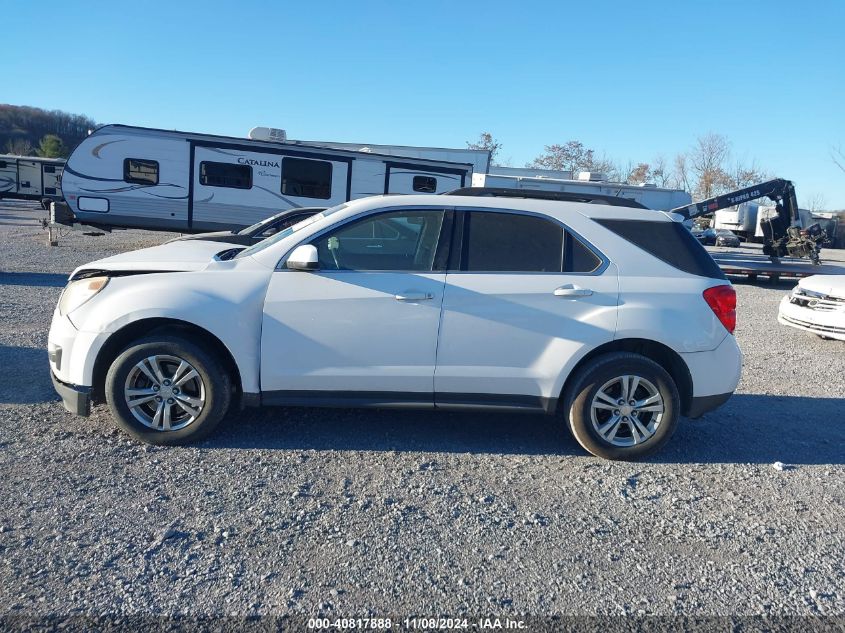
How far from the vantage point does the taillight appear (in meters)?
4.44

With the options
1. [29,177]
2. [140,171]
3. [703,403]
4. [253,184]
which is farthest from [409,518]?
[29,177]

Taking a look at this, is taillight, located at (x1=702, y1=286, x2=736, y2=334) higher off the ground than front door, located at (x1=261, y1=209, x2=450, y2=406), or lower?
higher

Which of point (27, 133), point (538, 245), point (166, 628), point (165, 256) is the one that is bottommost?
point (166, 628)

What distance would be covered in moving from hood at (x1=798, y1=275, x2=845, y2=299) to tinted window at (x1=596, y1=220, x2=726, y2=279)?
217 inches

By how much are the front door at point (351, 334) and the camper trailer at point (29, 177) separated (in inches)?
1397

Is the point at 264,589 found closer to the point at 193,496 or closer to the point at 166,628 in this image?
the point at 166,628

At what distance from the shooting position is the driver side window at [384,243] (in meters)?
4.45

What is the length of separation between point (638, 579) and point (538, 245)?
7.50 feet

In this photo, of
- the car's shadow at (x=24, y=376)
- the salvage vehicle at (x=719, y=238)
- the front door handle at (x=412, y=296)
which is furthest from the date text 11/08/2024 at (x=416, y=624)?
the salvage vehicle at (x=719, y=238)

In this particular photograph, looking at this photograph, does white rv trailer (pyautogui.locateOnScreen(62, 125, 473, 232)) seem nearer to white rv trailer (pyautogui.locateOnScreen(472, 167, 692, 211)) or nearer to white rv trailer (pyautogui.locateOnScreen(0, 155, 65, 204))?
white rv trailer (pyautogui.locateOnScreen(472, 167, 692, 211))

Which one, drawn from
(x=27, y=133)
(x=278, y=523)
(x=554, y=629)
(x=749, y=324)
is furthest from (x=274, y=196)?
(x=27, y=133)

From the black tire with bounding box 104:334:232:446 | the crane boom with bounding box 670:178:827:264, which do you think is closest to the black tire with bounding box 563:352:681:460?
the black tire with bounding box 104:334:232:446

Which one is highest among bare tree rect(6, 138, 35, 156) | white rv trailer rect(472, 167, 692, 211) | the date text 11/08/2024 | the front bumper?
bare tree rect(6, 138, 35, 156)

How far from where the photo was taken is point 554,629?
2688 mm
